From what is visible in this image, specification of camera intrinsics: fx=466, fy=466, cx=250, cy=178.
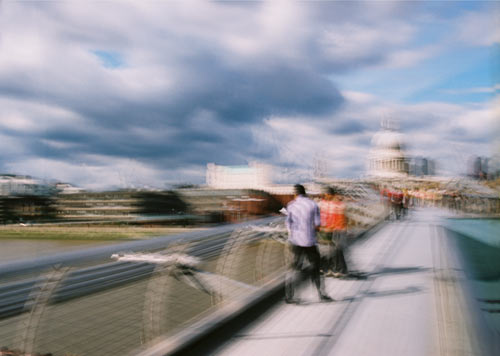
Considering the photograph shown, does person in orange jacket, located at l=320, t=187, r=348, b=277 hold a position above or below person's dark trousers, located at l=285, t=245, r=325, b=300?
above

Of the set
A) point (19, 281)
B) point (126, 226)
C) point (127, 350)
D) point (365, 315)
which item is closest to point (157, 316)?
point (127, 350)

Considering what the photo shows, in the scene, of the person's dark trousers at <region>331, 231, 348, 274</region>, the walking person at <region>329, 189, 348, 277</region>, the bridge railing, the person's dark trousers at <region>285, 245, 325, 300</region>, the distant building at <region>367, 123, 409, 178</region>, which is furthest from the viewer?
the distant building at <region>367, 123, 409, 178</region>

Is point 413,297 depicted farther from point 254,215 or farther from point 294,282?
point 254,215

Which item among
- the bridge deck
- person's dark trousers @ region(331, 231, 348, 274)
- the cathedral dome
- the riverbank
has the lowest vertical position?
the riverbank

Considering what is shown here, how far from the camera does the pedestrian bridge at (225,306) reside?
259cm

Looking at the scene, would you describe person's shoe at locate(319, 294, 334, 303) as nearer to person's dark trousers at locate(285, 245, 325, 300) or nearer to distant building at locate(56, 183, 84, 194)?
person's dark trousers at locate(285, 245, 325, 300)

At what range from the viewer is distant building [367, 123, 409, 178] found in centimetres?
9544

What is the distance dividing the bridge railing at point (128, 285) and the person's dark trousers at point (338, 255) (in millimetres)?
890

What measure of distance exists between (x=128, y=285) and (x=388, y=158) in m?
104

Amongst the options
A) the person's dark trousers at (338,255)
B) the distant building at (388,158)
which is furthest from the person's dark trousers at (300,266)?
the distant building at (388,158)

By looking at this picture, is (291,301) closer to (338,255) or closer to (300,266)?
(300,266)

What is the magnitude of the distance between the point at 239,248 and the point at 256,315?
0.83 meters

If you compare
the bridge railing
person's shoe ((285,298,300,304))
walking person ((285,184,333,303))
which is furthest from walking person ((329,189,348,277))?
person's shoe ((285,298,300,304))

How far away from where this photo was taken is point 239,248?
5.69m
